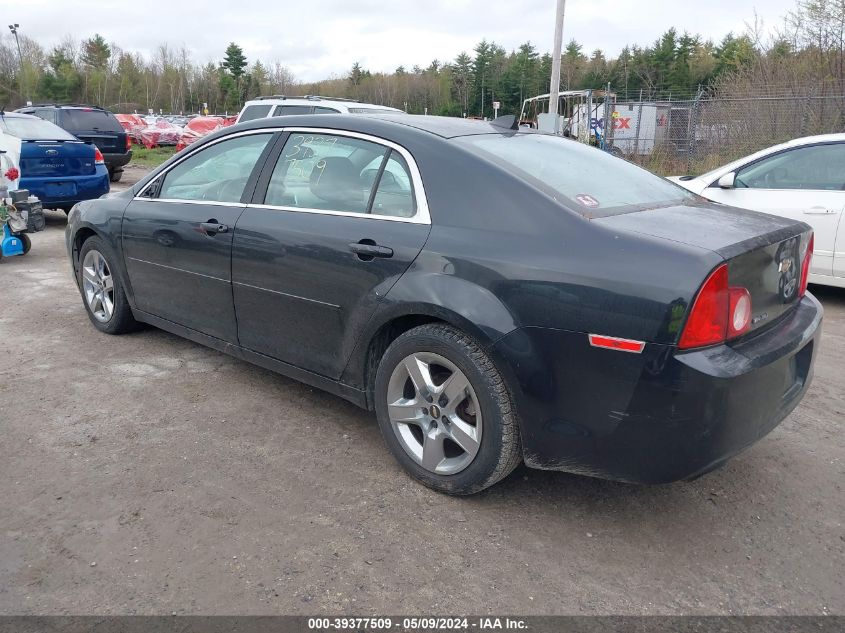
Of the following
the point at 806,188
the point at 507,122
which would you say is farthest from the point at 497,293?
the point at 806,188

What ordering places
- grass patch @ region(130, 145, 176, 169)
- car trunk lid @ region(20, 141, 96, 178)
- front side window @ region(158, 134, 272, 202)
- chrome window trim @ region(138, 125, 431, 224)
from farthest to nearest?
grass patch @ region(130, 145, 176, 169), car trunk lid @ region(20, 141, 96, 178), front side window @ region(158, 134, 272, 202), chrome window trim @ region(138, 125, 431, 224)

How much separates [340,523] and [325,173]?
173 centimetres

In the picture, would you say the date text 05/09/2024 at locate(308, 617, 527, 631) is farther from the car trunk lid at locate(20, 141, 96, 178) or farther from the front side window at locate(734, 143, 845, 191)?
the car trunk lid at locate(20, 141, 96, 178)

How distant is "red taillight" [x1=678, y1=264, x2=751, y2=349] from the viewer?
239cm

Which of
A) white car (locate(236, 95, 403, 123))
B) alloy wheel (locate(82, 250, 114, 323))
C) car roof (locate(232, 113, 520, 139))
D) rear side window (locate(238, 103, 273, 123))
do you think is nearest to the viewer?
car roof (locate(232, 113, 520, 139))

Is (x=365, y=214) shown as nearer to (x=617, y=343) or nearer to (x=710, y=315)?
(x=617, y=343)

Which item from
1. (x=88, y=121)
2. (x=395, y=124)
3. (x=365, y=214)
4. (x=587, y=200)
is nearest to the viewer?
(x=587, y=200)

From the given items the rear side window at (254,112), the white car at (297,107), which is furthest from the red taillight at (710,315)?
the rear side window at (254,112)

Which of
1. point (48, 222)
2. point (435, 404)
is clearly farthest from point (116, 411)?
point (48, 222)

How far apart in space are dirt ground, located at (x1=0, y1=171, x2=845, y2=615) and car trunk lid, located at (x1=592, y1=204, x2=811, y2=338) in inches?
35.5

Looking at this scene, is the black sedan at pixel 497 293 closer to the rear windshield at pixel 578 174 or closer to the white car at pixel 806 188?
the rear windshield at pixel 578 174

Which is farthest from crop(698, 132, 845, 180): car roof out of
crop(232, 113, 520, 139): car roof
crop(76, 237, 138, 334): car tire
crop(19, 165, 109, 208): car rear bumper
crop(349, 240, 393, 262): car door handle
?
crop(19, 165, 109, 208): car rear bumper

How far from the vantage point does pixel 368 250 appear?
3.17 meters

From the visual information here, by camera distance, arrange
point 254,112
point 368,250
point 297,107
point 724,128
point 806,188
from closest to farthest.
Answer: point 368,250
point 806,188
point 297,107
point 254,112
point 724,128
